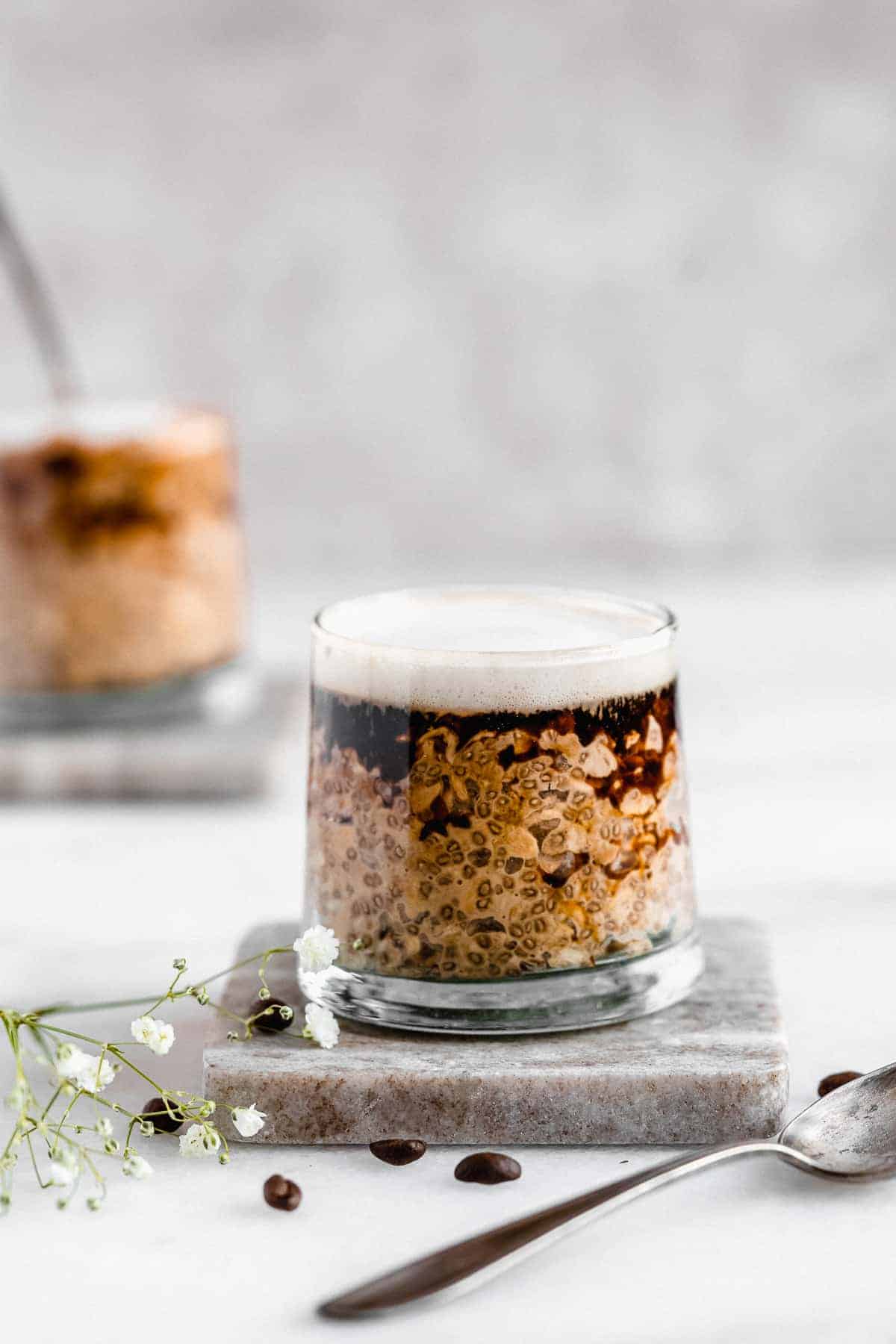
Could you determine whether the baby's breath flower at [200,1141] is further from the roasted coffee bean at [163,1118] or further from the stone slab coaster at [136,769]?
the stone slab coaster at [136,769]

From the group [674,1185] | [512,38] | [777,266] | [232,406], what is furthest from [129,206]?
[674,1185]

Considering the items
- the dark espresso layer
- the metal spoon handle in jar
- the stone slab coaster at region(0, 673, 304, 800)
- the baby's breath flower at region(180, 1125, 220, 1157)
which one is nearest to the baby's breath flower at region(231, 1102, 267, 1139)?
the baby's breath flower at region(180, 1125, 220, 1157)

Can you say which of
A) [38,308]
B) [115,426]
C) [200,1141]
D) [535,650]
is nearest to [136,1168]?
[200,1141]

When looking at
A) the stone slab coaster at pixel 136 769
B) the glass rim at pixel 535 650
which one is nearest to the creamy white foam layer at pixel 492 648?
the glass rim at pixel 535 650

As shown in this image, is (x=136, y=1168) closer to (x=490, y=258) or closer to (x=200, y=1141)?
(x=200, y=1141)

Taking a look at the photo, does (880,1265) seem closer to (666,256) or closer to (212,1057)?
(212,1057)

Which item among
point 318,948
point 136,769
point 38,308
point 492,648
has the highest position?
point 38,308
